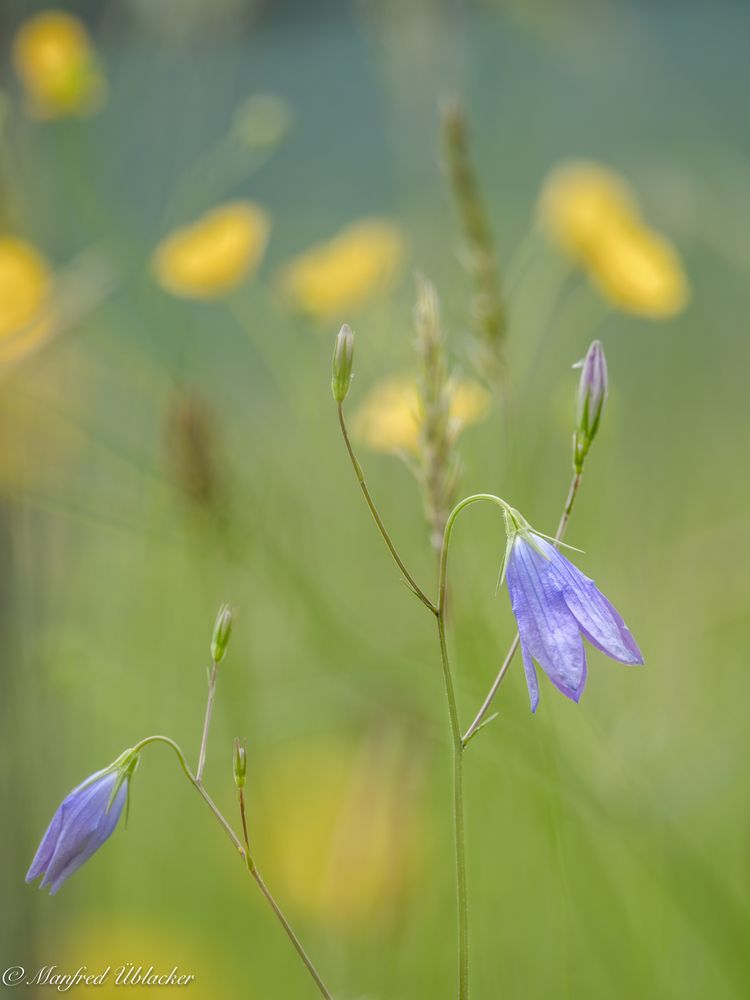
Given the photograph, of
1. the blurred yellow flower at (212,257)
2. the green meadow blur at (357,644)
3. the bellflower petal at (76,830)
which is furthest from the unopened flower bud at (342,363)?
the blurred yellow flower at (212,257)

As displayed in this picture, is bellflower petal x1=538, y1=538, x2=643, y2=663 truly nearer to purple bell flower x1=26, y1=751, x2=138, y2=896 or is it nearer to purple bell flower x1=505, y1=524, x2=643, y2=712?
purple bell flower x1=505, y1=524, x2=643, y2=712

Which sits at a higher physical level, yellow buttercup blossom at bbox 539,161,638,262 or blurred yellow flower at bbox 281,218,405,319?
blurred yellow flower at bbox 281,218,405,319

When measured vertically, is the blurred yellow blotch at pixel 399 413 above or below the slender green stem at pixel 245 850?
above

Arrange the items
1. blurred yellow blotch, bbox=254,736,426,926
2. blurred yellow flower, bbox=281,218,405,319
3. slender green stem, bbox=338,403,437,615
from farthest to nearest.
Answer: blurred yellow flower, bbox=281,218,405,319, blurred yellow blotch, bbox=254,736,426,926, slender green stem, bbox=338,403,437,615

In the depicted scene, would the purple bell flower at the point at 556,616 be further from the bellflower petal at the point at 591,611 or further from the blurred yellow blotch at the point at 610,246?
the blurred yellow blotch at the point at 610,246

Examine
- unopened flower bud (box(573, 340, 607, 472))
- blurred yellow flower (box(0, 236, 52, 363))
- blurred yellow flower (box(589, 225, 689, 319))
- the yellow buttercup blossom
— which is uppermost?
blurred yellow flower (box(0, 236, 52, 363))

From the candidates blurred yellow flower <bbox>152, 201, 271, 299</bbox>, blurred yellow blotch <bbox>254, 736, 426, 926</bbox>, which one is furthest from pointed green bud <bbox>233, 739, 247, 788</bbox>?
blurred yellow flower <bbox>152, 201, 271, 299</bbox>

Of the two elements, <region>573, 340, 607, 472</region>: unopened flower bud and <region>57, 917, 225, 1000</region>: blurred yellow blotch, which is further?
→ <region>57, 917, 225, 1000</region>: blurred yellow blotch

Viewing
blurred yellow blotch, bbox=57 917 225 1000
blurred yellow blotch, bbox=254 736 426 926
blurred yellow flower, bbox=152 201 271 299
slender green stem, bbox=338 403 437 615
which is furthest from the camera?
blurred yellow flower, bbox=152 201 271 299
